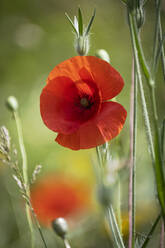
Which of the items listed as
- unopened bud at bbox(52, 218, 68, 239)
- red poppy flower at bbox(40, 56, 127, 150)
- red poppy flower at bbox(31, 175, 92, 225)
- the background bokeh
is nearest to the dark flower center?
red poppy flower at bbox(40, 56, 127, 150)

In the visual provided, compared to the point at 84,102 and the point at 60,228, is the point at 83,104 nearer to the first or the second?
the point at 84,102

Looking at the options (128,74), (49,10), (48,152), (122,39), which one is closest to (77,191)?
(48,152)

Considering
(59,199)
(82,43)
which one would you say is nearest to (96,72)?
(82,43)

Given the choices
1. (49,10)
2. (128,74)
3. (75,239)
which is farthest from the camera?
(49,10)

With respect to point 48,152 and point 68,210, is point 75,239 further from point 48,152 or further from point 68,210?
point 48,152

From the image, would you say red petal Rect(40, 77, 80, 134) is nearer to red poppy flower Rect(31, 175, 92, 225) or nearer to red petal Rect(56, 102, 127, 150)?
red petal Rect(56, 102, 127, 150)

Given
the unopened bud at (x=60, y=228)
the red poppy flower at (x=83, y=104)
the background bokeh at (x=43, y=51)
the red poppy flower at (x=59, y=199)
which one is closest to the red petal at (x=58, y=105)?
the red poppy flower at (x=83, y=104)
